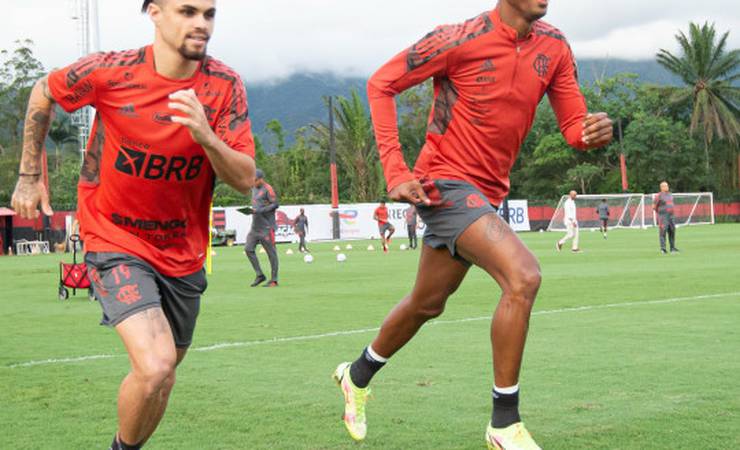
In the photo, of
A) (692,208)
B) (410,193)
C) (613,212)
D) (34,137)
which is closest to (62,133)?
(613,212)

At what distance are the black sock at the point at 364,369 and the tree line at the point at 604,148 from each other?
68.2m

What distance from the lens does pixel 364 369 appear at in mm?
6391

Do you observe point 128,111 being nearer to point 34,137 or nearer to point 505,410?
point 34,137

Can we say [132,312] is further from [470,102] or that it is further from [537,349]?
[537,349]

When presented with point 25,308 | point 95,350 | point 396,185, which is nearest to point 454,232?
point 396,185

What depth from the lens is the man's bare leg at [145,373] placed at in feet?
14.8

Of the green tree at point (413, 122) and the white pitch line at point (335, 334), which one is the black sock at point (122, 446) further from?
the green tree at point (413, 122)

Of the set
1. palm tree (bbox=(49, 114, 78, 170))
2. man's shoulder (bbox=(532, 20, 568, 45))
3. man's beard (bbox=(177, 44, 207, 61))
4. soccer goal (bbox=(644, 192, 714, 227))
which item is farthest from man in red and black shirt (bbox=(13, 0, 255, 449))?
palm tree (bbox=(49, 114, 78, 170))

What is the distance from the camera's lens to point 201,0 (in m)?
4.78

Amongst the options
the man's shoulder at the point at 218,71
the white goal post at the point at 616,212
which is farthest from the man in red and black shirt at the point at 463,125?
the white goal post at the point at 616,212

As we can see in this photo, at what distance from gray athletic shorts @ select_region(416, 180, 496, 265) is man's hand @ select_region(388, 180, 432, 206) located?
0.21 feet

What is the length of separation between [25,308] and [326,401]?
1016cm

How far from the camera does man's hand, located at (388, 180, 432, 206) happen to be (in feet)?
19.0

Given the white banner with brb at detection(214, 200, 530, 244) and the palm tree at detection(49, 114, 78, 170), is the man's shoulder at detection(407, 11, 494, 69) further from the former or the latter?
the palm tree at detection(49, 114, 78, 170)
